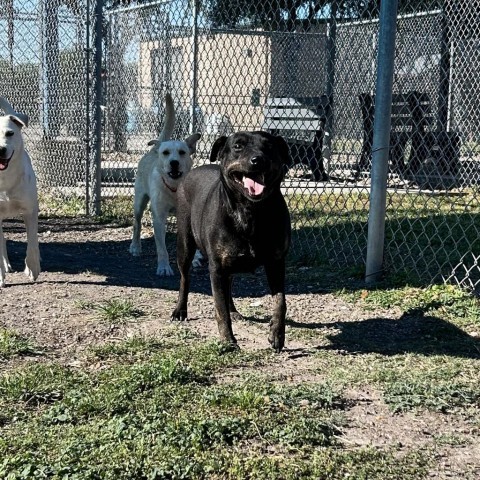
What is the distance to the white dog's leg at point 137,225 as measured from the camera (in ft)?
22.6

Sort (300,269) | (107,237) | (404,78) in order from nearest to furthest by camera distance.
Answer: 1. (300,269)
2. (107,237)
3. (404,78)

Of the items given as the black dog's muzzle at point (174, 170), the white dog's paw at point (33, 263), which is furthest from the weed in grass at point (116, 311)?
the black dog's muzzle at point (174, 170)

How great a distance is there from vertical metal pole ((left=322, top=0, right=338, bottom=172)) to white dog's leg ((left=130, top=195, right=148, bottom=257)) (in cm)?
252

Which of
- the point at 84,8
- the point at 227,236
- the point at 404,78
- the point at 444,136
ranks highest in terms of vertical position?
the point at 84,8

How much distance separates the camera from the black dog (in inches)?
143

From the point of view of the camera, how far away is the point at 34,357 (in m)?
3.76

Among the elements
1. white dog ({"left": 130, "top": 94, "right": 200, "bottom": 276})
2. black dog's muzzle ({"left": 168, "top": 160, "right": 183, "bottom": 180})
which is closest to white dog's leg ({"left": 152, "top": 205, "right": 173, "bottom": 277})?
white dog ({"left": 130, "top": 94, "right": 200, "bottom": 276})

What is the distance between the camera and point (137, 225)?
689 cm

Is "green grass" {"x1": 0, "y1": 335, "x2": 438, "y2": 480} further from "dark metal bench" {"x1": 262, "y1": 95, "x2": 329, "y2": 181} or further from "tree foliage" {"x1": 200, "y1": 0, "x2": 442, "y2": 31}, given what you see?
"dark metal bench" {"x1": 262, "y1": 95, "x2": 329, "y2": 181}

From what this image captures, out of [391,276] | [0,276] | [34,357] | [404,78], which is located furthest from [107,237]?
[404,78]

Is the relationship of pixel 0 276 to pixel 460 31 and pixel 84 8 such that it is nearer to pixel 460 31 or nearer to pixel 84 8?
pixel 84 8

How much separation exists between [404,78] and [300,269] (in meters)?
5.14

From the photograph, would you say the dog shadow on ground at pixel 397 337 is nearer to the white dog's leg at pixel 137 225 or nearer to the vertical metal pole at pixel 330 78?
the white dog's leg at pixel 137 225

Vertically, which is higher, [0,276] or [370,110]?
[370,110]
